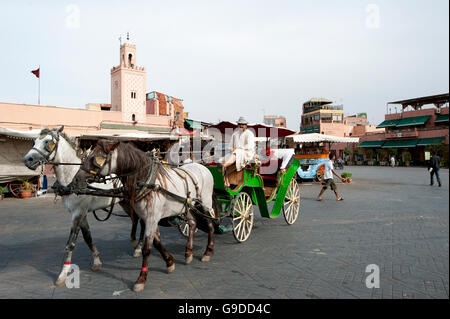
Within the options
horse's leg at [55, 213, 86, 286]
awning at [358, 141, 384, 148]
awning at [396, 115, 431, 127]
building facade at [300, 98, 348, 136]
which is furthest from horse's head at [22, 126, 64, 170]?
building facade at [300, 98, 348, 136]

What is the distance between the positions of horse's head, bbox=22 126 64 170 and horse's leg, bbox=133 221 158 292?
183 cm

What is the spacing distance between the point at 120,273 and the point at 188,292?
1264 millimetres

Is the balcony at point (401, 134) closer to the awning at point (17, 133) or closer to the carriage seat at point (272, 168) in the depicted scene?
the carriage seat at point (272, 168)

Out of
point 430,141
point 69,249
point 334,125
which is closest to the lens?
point 69,249

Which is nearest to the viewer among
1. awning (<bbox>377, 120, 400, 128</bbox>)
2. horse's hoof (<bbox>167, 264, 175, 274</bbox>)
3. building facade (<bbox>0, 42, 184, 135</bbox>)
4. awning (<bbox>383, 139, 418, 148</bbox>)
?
horse's hoof (<bbox>167, 264, 175, 274</bbox>)

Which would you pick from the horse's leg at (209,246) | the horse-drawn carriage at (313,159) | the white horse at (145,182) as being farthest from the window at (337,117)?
the white horse at (145,182)

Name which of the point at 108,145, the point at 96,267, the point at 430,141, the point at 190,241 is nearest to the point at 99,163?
the point at 108,145

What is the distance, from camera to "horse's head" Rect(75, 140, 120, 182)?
384 centimetres

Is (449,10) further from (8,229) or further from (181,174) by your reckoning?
(8,229)

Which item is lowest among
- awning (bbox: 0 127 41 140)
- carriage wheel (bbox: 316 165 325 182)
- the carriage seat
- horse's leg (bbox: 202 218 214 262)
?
horse's leg (bbox: 202 218 214 262)

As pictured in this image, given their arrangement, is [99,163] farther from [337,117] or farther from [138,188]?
[337,117]

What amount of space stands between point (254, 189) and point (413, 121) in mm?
42128

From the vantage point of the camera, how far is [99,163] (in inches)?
152

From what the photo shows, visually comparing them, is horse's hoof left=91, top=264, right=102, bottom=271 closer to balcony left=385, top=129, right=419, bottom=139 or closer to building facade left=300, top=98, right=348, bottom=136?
balcony left=385, top=129, right=419, bottom=139
